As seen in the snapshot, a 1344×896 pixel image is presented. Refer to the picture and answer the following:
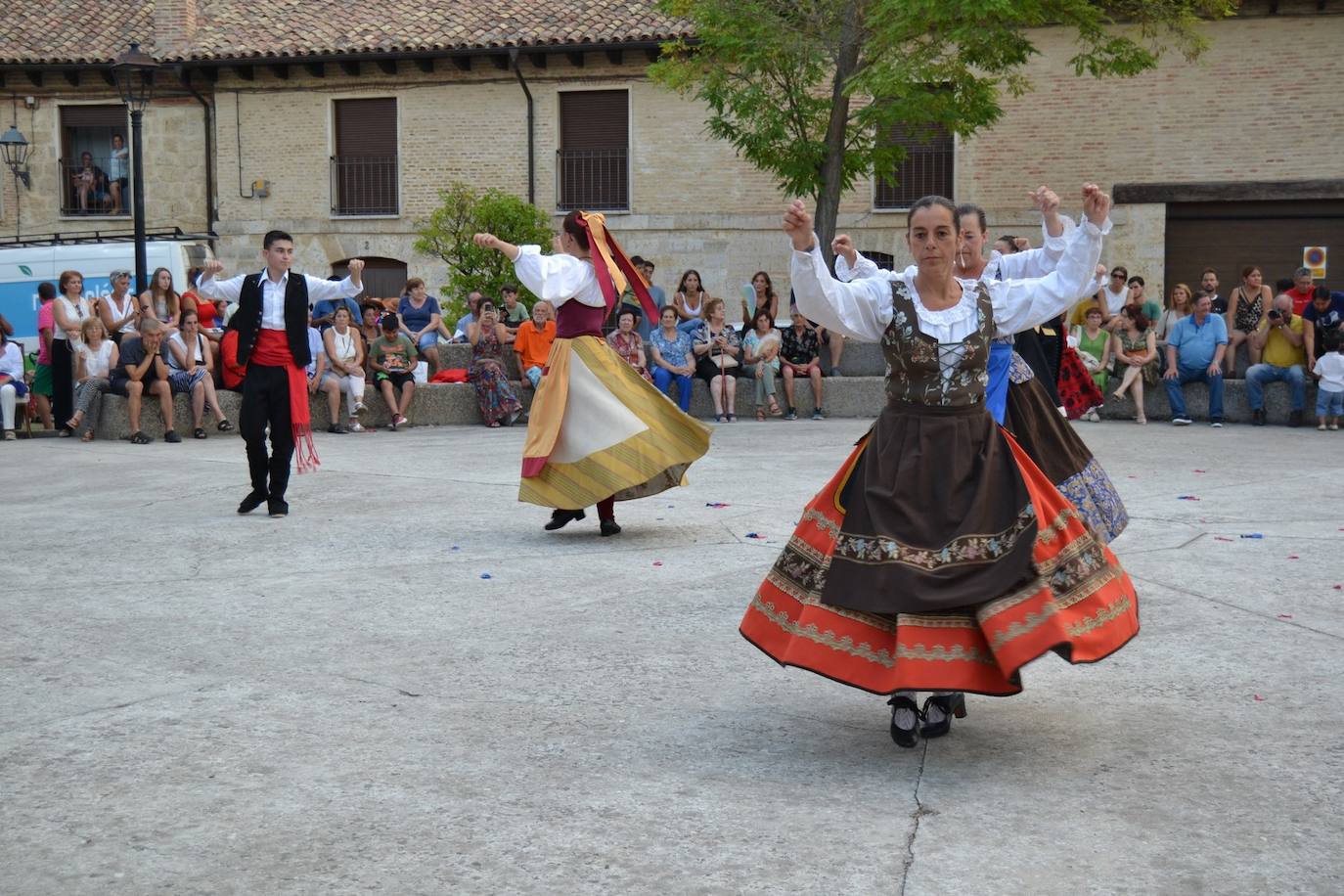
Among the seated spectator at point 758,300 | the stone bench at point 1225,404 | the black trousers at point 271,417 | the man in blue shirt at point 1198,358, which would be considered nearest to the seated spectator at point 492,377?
the seated spectator at point 758,300

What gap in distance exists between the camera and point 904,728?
4.62 metres

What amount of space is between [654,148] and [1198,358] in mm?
13916

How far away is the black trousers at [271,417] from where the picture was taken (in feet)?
31.7

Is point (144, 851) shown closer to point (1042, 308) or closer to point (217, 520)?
point (1042, 308)

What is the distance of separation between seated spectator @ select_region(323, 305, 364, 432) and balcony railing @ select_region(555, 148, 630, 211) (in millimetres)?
13049

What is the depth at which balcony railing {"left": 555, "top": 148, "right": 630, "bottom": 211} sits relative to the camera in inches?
1134

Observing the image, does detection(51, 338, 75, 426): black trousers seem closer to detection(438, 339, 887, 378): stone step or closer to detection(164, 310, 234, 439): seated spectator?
detection(164, 310, 234, 439): seated spectator

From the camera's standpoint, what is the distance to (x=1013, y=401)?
20.3 ft

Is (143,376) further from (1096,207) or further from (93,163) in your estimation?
(93,163)

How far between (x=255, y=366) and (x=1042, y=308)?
6131mm

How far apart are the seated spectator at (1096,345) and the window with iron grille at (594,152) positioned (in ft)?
44.5

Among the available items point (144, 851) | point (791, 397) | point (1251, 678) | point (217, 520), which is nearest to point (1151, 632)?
point (1251, 678)

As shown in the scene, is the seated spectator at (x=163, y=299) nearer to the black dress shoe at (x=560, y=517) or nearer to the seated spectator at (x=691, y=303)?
the seated spectator at (x=691, y=303)

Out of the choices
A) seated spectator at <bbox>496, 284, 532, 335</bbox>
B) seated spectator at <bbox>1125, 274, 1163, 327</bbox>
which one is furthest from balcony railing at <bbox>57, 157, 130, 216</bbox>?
seated spectator at <bbox>1125, 274, 1163, 327</bbox>
